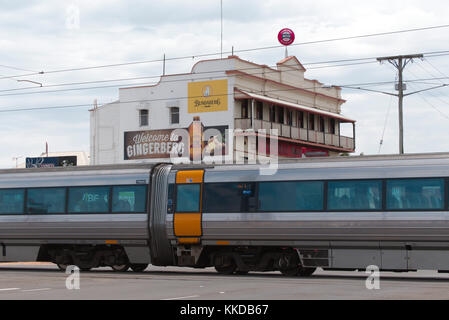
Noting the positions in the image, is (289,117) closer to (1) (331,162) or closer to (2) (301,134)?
(2) (301,134)

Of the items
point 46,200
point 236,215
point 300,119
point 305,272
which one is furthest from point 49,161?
point 305,272

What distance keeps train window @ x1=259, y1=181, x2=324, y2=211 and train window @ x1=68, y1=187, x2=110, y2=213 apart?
17.1 feet

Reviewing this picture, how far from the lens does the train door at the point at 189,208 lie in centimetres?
2548

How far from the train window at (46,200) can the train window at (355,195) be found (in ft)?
29.5

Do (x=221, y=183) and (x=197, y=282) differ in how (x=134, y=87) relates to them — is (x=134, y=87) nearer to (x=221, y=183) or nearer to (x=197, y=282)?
(x=221, y=183)

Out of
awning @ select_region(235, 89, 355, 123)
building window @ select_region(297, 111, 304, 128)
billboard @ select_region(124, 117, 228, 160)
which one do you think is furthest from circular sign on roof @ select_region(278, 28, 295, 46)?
billboard @ select_region(124, 117, 228, 160)

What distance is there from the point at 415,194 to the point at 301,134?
37177mm

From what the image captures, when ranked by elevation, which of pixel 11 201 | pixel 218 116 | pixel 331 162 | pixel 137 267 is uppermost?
pixel 218 116

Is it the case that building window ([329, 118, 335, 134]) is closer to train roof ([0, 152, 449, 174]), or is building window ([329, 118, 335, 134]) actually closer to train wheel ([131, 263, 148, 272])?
train wheel ([131, 263, 148, 272])

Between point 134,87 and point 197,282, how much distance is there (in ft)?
129

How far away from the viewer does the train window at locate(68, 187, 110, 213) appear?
26.8 meters

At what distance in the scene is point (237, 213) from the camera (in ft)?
82.1

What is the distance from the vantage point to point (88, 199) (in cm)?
2709

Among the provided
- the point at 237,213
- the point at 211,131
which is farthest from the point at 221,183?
the point at 211,131
